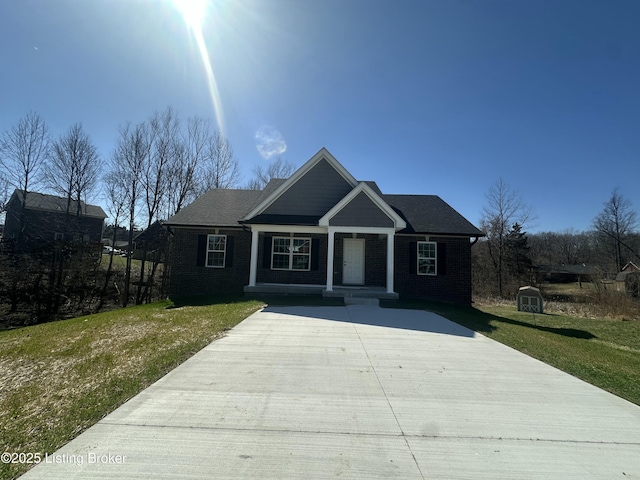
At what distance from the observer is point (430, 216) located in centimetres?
1473

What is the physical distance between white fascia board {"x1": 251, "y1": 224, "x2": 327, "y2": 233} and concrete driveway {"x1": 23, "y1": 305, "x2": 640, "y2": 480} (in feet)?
26.0

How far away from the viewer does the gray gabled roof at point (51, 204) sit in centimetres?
2457

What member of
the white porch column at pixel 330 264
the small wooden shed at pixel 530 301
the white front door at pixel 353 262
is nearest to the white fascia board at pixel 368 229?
the white porch column at pixel 330 264

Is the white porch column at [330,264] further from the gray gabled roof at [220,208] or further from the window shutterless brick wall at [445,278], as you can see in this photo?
the gray gabled roof at [220,208]

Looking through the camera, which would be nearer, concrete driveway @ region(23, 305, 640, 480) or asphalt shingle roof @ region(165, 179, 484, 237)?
concrete driveway @ region(23, 305, 640, 480)

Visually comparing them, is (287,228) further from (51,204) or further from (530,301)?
(51,204)

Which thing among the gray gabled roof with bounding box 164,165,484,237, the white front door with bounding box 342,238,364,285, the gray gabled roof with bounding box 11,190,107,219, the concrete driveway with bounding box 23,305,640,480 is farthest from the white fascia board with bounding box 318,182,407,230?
the gray gabled roof with bounding box 11,190,107,219

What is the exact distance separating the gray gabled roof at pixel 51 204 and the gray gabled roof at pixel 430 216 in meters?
24.2

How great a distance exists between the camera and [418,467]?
250 cm

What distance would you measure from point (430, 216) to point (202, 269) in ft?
36.9

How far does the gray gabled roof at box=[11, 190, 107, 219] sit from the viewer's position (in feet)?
80.6

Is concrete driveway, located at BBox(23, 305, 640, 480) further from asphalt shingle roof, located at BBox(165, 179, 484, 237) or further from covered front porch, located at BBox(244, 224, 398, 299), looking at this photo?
asphalt shingle roof, located at BBox(165, 179, 484, 237)

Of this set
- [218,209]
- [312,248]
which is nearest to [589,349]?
[312,248]

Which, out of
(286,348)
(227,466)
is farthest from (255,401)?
(286,348)
